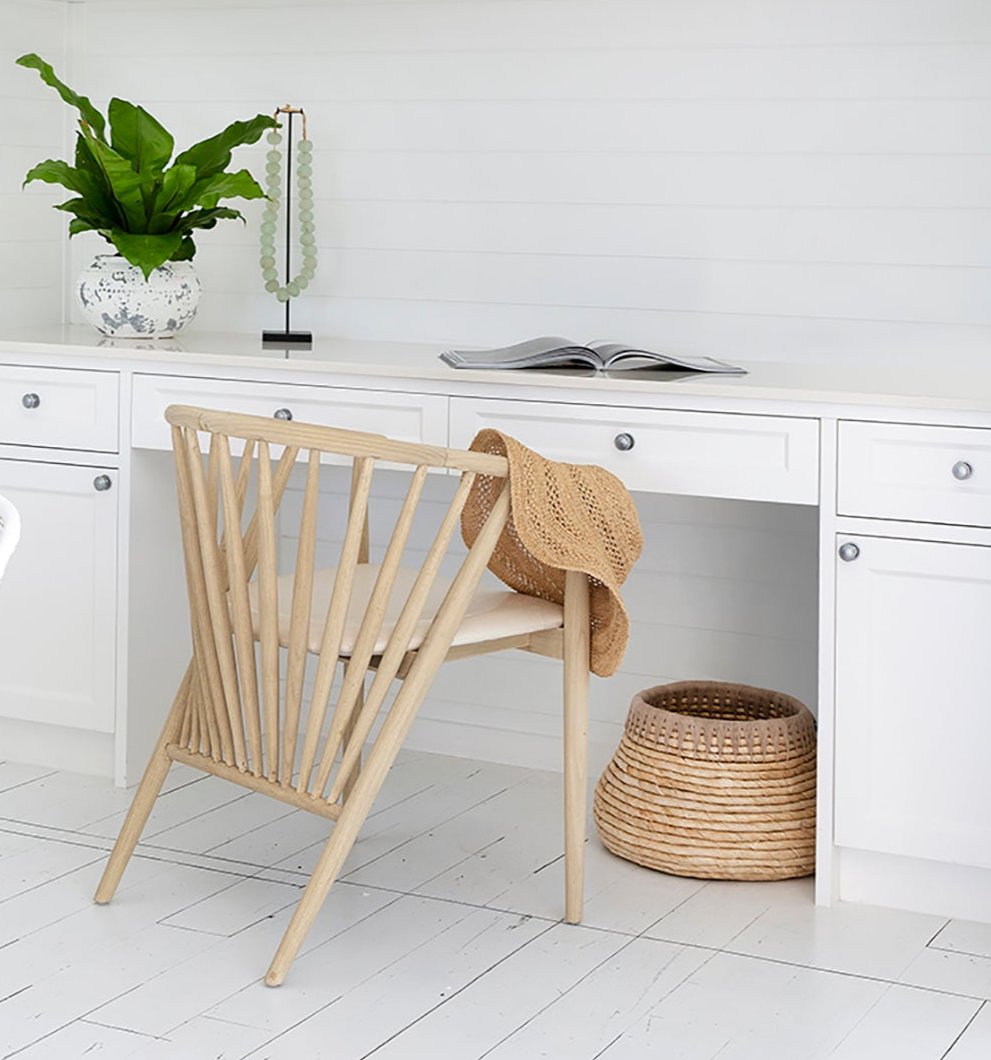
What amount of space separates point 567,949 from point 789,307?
1.32 metres

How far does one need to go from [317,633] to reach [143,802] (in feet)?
1.40

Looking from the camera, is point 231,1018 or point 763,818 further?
point 763,818

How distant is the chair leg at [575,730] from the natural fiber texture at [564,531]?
0.04 m

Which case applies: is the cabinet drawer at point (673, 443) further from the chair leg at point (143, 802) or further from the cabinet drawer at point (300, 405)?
the chair leg at point (143, 802)

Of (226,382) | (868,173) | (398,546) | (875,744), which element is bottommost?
(875,744)

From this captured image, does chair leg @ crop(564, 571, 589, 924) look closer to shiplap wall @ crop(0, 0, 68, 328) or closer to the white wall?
the white wall

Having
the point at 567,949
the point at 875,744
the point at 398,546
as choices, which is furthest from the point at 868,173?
the point at 567,949

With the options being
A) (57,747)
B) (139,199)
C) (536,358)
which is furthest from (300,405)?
(57,747)

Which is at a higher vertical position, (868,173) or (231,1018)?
(868,173)

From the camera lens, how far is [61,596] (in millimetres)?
3271

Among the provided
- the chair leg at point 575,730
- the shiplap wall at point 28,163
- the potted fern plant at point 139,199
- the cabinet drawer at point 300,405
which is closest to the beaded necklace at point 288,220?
the potted fern plant at point 139,199

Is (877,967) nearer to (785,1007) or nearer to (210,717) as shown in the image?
(785,1007)

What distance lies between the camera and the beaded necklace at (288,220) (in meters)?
3.47

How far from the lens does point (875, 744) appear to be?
267 cm
